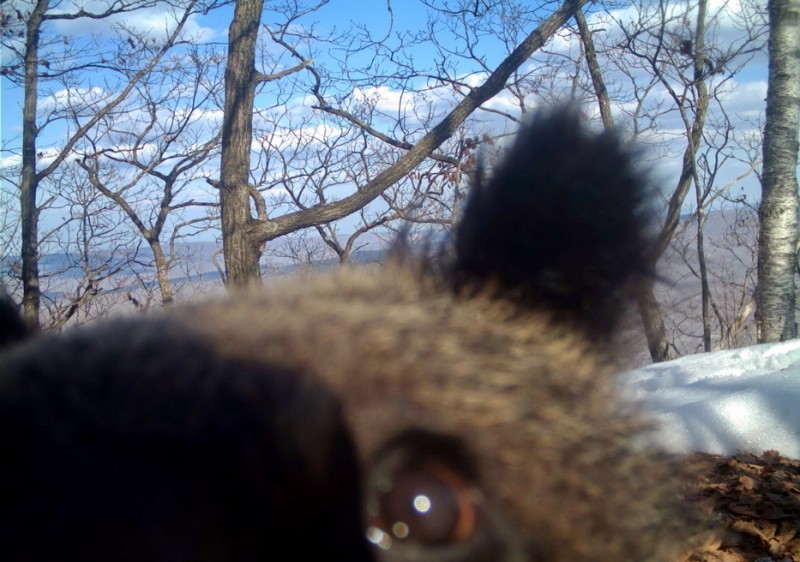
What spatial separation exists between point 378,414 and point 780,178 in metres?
9.16

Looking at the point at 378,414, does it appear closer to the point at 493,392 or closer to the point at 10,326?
the point at 493,392

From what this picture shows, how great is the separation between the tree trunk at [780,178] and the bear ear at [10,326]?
29.9 ft

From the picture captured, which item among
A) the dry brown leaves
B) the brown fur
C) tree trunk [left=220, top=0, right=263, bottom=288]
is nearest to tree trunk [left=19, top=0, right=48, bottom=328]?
tree trunk [left=220, top=0, right=263, bottom=288]

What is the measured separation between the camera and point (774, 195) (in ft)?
28.1

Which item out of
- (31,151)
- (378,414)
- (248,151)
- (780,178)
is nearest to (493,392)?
(378,414)

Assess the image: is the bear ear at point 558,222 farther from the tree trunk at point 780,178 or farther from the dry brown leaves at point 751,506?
the tree trunk at point 780,178

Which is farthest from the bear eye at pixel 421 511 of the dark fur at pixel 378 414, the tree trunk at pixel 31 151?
the tree trunk at pixel 31 151

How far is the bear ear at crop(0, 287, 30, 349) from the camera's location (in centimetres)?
159

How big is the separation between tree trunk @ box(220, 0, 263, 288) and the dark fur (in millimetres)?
5945

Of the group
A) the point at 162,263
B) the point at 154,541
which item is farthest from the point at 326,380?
the point at 162,263

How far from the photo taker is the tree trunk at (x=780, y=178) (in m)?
8.34

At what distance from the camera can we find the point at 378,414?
101cm

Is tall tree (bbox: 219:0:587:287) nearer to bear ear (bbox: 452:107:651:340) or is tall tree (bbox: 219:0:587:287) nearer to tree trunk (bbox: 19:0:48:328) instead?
tree trunk (bbox: 19:0:48:328)

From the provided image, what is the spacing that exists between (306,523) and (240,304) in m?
0.55
